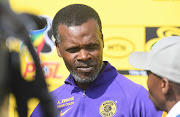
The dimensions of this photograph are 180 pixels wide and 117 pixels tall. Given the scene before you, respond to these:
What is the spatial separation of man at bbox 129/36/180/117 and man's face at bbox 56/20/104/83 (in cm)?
56

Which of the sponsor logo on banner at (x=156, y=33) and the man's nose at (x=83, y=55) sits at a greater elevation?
the man's nose at (x=83, y=55)

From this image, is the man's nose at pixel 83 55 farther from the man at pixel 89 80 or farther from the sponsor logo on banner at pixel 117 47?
the sponsor logo on banner at pixel 117 47

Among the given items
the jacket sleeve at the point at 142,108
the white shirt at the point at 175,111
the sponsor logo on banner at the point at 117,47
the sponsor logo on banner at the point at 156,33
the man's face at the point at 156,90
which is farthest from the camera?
the sponsor logo on banner at the point at 117,47

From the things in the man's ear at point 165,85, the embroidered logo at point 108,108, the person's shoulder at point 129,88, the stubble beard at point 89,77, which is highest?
the man's ear at point 165,85

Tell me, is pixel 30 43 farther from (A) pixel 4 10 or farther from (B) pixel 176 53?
(B) pixel 176 53

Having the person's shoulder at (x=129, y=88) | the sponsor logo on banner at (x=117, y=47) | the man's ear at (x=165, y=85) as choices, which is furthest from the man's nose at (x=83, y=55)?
the sponsor logo on banner at (x=117, y=47)

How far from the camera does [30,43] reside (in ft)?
3.92

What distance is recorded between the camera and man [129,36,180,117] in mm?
1438

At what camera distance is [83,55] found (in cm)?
206

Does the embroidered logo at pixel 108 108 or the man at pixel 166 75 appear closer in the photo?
the man at pixel 166 75

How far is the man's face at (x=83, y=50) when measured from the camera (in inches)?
81.4

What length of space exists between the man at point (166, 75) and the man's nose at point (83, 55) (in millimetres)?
559

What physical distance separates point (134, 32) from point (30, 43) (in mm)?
2369

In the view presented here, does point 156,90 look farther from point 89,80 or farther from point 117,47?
point 117,47
